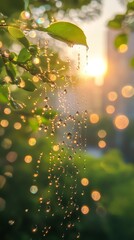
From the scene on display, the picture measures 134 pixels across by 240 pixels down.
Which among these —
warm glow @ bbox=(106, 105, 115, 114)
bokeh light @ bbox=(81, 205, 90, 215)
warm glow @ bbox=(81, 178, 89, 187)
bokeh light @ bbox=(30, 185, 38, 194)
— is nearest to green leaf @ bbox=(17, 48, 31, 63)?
bokeh light @ bbox=(30, 185, 38, 194)

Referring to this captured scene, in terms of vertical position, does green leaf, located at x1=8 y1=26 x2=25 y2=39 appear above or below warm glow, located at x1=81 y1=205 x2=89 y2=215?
above

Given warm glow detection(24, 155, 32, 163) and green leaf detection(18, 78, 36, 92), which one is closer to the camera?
green leaf detection(18, 78, 36, 92)

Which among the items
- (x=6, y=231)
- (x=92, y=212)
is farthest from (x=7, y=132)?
(x=92, y=212)

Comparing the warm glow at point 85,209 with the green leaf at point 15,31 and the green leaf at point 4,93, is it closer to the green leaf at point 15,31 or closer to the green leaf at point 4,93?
the green leaf at point 4,93

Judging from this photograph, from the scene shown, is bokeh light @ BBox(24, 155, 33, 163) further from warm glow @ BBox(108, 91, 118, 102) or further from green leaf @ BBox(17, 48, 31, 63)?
warm glow @ BBox(108, 91, 118, 102)

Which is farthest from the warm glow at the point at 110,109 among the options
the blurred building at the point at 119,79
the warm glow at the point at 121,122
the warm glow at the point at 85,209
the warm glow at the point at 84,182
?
the warm glow at the point at 85,209

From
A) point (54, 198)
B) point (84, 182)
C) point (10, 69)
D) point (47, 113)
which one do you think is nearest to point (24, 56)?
point (10, 69)

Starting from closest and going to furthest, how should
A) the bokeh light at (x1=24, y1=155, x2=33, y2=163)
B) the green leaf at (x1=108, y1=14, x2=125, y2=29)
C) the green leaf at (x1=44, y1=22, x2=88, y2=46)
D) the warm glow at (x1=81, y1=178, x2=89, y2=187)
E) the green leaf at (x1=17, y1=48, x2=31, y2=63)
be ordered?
the green leaf at (x1=44, y1=22, x2=88, y2=46)
the green leaf at (x1=17, y1=48, x2=31, y2=63)
the green leaf at (x1=108, y1=14, x2=125, y2=29)
the bokeh light at (x1=24, y1=155, x2=33, y2=163)
the warm glow at (x1=81, y1=178, x2=89, y2=187)
